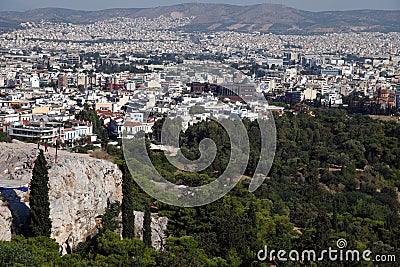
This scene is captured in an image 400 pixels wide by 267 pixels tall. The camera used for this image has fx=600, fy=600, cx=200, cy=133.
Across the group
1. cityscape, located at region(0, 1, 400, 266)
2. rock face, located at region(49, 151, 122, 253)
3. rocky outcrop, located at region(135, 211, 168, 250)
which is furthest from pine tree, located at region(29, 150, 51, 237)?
rocky outcrop, located at region(135, 211, 168, 250)

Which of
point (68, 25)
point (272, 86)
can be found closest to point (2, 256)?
Answer: point (272, 86)

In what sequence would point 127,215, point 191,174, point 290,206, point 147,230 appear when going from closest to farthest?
point 147,230 < point 127,215 < point 191,174 < point 290,206

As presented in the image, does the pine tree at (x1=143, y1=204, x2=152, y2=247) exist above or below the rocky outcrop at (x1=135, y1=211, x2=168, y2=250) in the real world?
above

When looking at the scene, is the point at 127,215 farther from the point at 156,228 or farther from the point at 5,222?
the point at 5,222

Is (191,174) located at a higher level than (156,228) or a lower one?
higher

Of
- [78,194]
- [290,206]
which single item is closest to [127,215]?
[78,194]

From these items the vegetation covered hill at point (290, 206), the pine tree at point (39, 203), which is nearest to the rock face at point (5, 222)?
the pine tree at point (39, 203)

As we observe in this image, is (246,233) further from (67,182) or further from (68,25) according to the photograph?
(68,25)

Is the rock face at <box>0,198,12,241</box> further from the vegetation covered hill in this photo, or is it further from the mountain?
the mountain

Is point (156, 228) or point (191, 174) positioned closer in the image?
point (156, 228)
